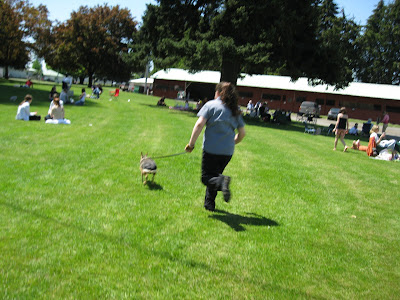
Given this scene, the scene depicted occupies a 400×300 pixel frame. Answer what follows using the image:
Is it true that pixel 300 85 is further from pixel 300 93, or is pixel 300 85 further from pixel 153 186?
pixel 153 186

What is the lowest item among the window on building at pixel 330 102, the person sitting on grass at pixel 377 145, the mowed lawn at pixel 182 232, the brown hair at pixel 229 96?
the mowed lawn at pixel 182 232

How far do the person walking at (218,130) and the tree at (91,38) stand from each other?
52.7 metres

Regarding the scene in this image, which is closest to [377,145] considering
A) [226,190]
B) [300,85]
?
[226,190]

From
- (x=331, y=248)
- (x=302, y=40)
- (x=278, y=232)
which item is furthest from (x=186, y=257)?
(x=302, y=40)

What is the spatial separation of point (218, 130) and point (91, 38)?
5654 centimetres

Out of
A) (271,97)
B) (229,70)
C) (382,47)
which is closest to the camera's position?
(229,70)

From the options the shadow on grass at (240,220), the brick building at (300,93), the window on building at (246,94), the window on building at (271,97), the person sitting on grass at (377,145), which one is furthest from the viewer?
the window on building at (246,94)

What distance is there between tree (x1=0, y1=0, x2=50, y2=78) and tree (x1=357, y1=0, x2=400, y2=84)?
5122 cm

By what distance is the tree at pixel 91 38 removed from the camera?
5544 cm

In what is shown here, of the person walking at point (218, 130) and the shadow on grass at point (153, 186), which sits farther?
the shadow on grass at point (153, 186)

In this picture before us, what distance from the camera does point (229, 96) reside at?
16.0 ft

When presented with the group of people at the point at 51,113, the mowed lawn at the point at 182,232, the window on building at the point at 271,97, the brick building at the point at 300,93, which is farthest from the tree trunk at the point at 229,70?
the window on building at the point at 271,97

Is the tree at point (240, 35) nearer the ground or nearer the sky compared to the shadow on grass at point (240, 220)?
nearer the sky

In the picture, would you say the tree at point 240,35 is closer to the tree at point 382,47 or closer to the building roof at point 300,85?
the building roof at point 300,85
